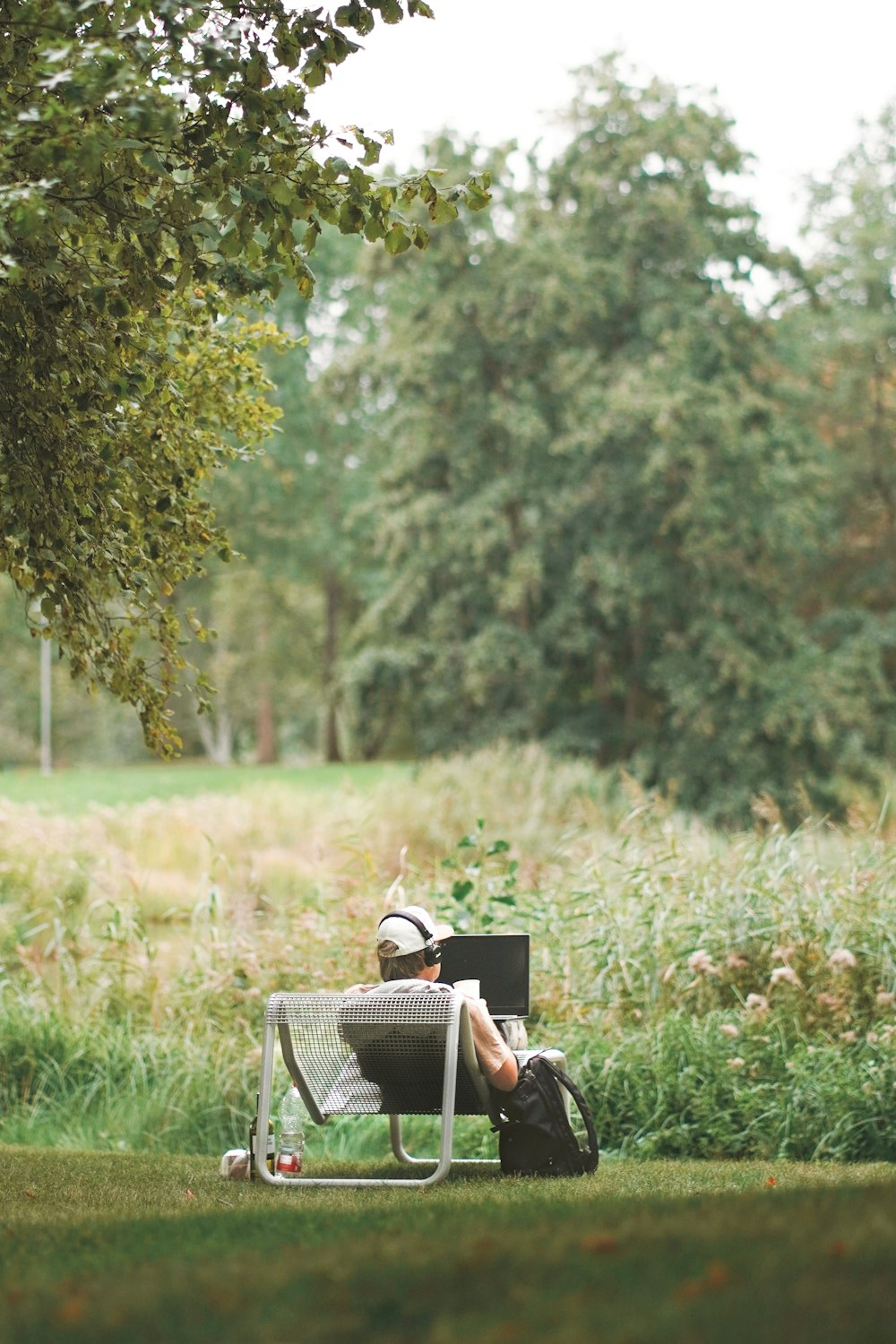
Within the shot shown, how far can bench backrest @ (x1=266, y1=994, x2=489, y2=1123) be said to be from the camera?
18.4 ft

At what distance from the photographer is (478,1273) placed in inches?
112

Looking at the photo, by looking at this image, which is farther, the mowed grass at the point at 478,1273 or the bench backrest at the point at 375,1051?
the bench backrest at the point at 375,1051

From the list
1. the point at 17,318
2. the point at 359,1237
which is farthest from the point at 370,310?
the point at 359,1237

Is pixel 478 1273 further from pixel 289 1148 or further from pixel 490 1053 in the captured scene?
pixel 289 1148

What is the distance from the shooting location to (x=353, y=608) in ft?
135

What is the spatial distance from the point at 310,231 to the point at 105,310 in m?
0.80

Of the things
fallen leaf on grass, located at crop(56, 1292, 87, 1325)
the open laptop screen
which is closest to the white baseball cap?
the open laptop screen

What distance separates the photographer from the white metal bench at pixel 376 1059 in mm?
5586

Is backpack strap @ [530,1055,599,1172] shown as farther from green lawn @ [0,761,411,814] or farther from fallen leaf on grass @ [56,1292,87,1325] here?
green lawn @ [0,761,411,814]

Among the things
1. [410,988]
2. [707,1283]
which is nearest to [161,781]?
[410,988]

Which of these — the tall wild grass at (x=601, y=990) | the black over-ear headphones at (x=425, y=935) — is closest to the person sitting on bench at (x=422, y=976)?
the black over-ear headphones at (x=425, y=935)

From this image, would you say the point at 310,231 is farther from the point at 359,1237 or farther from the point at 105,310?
the point at 359,1237

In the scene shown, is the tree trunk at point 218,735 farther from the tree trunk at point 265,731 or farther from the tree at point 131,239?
the tree at point 131,239

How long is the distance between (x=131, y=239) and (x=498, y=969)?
328 cm
